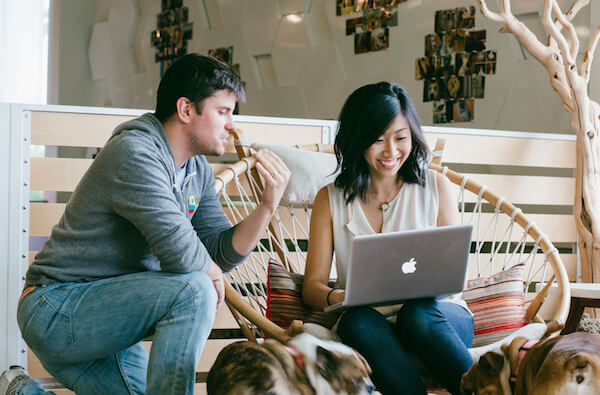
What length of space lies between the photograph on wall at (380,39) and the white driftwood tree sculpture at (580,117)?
4.25ft

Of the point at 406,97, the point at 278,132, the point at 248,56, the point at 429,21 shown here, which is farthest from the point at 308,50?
the point at 406,97

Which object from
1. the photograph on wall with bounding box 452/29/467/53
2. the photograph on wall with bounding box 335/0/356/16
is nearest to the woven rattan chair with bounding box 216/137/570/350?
the photograph on wall with bounding box 452/29/467/53

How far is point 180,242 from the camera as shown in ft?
3.87

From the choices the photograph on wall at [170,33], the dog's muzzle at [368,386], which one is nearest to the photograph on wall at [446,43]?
the photograph on wall at [170,33]

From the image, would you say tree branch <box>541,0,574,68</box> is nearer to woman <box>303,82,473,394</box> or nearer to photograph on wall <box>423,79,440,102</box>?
woman <box>303,82,473,394</box>

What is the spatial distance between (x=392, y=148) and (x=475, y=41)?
5.84 feet

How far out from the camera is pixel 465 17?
A: 3.11 metres

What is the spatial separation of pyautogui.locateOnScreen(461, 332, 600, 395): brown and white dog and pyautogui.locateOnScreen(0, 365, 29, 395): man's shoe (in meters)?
0.98

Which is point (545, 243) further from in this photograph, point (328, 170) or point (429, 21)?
point (429, 21)

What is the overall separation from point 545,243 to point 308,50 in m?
2.56

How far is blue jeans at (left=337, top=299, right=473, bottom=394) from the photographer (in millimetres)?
1170

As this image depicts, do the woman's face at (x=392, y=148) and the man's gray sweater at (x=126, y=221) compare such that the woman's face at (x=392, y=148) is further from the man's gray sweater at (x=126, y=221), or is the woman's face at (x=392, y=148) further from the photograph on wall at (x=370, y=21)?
the photograph on wall at (x=370, y=21)

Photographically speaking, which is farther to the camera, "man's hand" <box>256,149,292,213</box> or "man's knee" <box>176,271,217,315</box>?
"man's hand" <box>256,149,292,213</box>

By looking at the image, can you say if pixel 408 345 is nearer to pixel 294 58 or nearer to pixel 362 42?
pixel 362 42
